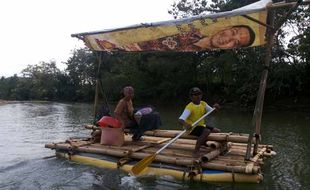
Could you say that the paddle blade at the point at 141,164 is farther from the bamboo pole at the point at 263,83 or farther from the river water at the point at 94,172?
the bamboo pole at the point at 263,83

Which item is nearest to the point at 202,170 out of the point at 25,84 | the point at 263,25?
the point at 263,25

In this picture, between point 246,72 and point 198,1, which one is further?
point 198,1

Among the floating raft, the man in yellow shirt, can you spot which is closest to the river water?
the floating raft

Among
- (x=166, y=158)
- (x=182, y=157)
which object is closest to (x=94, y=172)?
(x=166, y=158)

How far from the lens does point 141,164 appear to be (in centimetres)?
731

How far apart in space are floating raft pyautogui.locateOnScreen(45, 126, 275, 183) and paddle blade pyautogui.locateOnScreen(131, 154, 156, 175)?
35 cm

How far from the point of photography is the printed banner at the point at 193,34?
291 inches

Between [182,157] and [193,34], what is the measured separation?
2.45m

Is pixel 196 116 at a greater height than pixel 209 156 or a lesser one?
greater

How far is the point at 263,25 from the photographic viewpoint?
7.21 metres

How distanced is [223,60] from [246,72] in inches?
74.7

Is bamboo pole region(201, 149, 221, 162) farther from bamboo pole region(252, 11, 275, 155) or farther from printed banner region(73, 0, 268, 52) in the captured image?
printed banner region(73, 0, 268, 52)

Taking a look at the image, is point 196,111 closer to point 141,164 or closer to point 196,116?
point 196,116

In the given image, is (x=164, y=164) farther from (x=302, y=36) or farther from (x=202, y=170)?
(x=302, y=36)
